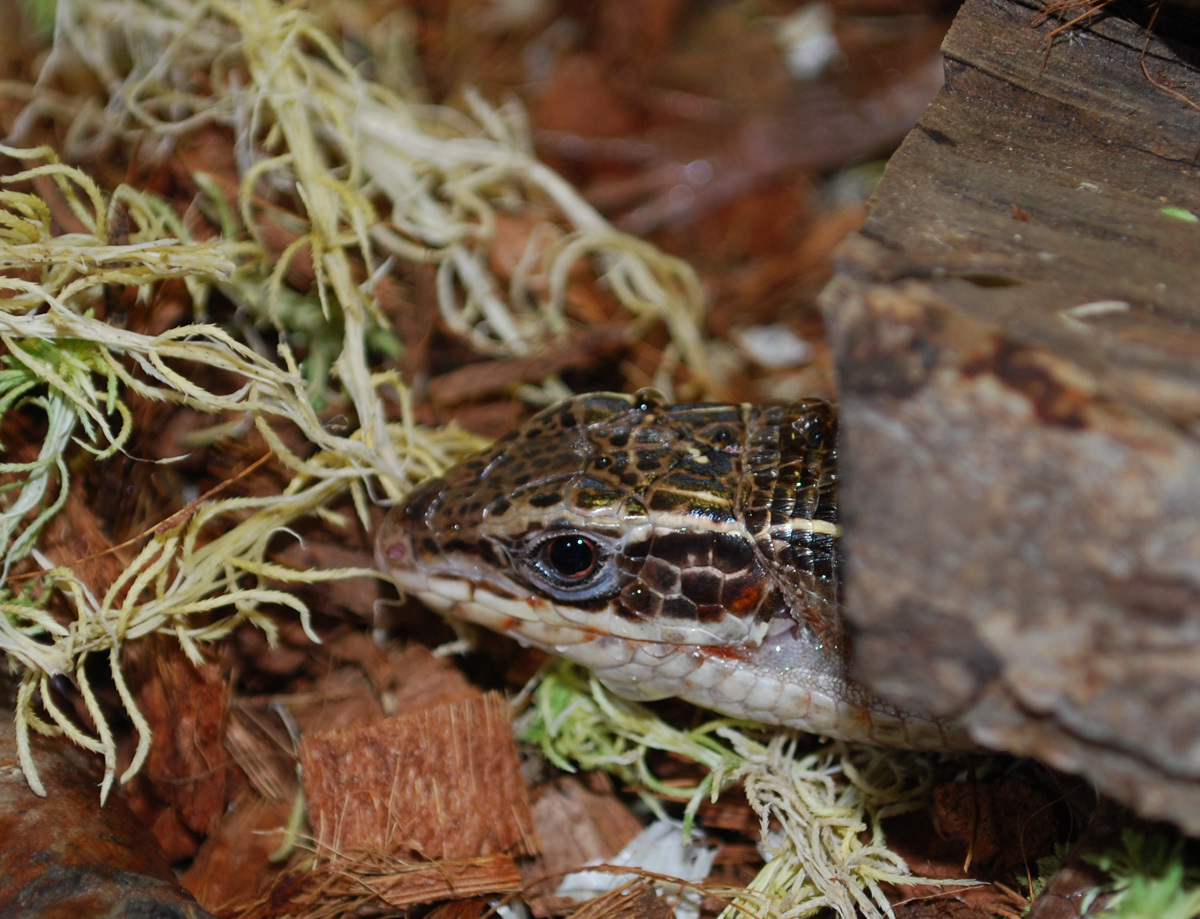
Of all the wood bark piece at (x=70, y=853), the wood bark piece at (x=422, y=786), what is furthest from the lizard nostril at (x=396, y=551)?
the wood bark piece at (x=70, y=853)

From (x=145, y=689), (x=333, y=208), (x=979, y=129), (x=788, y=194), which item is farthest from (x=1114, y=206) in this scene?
(x=788, y=194)

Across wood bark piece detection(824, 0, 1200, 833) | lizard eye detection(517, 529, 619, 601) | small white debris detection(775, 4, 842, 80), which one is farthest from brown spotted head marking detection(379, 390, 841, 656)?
small white debris detection(775, 4, 842, 80)

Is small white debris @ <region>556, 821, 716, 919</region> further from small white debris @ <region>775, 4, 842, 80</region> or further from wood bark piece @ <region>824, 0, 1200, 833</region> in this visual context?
small white debris @ <region>775, 4, 842, 80</region>

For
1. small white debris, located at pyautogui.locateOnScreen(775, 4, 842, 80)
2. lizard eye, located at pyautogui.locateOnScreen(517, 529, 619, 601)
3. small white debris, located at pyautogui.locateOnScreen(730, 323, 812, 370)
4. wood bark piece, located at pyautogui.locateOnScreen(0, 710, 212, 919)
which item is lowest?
wood bark piece, located at pyautogui.locateOnScreen(0, 710, 212, 919)

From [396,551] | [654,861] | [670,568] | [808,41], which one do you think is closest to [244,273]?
[396,551]

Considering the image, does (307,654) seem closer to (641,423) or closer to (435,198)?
(641,423)

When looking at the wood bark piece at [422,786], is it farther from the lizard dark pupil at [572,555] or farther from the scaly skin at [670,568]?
the lizard dark pupil at [572,555]
